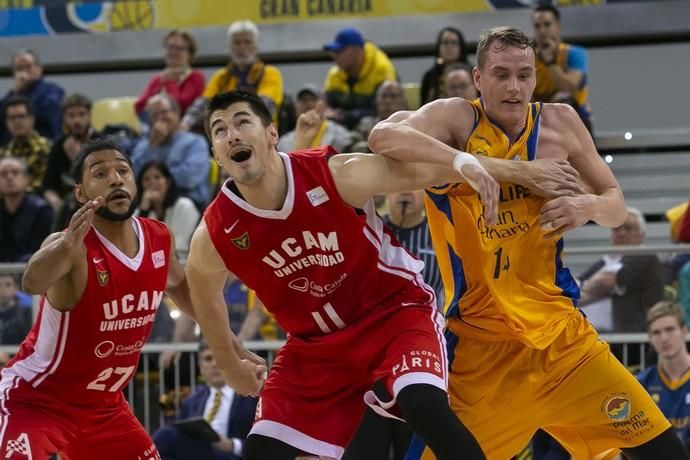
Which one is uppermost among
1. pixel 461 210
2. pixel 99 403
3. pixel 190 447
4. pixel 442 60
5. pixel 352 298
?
pixel 442 60

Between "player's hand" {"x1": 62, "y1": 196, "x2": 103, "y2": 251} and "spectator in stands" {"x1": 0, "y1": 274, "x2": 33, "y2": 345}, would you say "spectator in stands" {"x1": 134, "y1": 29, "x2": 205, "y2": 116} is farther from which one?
"player's hand" {"x1": 62, "y1": 196, "x2": 103, "y2": 251}

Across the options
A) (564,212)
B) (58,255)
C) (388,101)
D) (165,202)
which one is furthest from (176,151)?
(564,212)

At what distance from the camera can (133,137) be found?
38.4 feet

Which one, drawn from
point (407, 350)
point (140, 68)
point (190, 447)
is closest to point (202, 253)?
point (407, 350)

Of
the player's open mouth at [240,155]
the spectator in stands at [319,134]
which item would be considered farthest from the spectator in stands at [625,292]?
the player's open mouth at [240,155]

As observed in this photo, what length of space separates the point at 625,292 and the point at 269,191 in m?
3.72

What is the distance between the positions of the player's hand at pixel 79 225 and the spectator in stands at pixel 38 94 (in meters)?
6.92

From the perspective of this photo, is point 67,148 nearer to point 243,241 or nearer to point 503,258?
point 243,241

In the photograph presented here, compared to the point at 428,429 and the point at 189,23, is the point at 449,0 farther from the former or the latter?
the point at 428,429

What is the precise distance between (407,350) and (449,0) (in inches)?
333

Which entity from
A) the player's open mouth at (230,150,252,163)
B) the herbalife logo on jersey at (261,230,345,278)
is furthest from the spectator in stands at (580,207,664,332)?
the player's open mouth at (230,150,252,163)

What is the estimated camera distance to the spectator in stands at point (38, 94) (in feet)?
40.1

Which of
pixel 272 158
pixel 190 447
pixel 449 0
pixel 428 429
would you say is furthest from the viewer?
pixel 449 0

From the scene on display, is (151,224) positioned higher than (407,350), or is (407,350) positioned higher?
(151,224)
